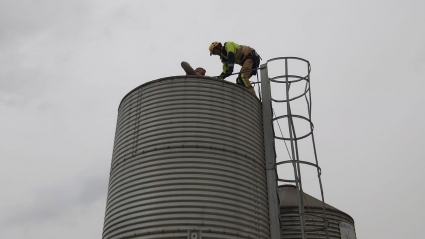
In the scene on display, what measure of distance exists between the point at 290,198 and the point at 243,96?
11.2ft

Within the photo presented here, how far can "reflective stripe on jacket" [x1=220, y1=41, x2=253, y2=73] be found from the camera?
1272cm

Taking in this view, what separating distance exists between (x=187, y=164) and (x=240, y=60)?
5286 mm

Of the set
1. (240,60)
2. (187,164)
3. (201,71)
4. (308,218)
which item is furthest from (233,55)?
(308,218)

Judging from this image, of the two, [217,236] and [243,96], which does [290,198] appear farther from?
[217,236]

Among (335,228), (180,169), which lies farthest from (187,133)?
(335,228)

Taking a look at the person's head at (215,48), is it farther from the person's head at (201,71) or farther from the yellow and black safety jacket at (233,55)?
the person's head at (201,71)

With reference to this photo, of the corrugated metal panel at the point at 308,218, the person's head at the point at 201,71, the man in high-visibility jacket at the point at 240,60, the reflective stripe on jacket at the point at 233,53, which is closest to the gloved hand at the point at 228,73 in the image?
the man in high-visibility jacket at the point at 240,60

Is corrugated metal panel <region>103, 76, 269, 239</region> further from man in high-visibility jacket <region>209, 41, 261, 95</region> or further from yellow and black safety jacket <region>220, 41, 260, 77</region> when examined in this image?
yellow and black safety jacket <region>220, 41, 260, 77</region>

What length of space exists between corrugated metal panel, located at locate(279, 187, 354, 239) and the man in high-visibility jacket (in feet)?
12.0

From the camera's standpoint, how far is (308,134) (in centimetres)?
1062

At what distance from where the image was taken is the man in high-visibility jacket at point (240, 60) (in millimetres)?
12336

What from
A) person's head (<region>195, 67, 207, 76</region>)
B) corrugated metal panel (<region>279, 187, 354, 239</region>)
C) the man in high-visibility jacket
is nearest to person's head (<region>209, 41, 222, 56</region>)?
the man in high-visibility jacket

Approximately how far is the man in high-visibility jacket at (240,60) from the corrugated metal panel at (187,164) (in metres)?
1.63

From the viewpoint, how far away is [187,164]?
29.0 ft
